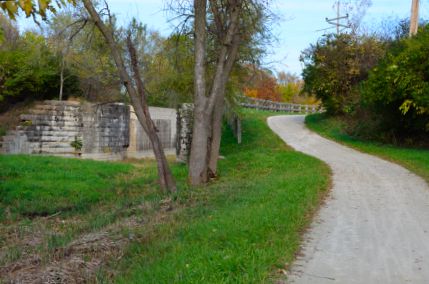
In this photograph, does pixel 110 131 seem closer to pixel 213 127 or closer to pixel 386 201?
pixel 213 127

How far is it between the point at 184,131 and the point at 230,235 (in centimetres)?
1469

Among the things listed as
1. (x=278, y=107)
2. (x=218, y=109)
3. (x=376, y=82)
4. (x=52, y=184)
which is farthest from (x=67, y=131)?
(x=278, y=107)

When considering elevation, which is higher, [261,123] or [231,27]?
[231,27]

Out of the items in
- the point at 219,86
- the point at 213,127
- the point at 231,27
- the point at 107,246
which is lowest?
the point at 107,246

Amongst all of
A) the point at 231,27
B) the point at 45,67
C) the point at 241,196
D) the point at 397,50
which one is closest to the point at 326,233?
the point at 241,196

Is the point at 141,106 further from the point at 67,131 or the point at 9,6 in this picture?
the point at 67,131

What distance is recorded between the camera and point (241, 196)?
38.0 feet

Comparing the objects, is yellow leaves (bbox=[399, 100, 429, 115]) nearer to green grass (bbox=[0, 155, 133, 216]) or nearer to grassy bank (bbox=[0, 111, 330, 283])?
grassy bank (bbox=[0, 111, 330, 283])

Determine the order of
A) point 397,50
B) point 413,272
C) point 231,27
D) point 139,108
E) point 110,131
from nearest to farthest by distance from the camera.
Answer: point 413,272, point 139,108, point 231,27, point 397,50, point 110,131

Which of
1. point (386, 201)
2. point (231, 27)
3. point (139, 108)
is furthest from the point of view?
point (231, 27)

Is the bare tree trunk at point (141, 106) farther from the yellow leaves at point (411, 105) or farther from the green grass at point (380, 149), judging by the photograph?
the yellow leaves at point (411, 105)

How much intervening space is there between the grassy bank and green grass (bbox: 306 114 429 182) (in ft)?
9.08

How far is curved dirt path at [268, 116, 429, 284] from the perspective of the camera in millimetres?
6480

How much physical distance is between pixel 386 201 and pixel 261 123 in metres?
24.6
